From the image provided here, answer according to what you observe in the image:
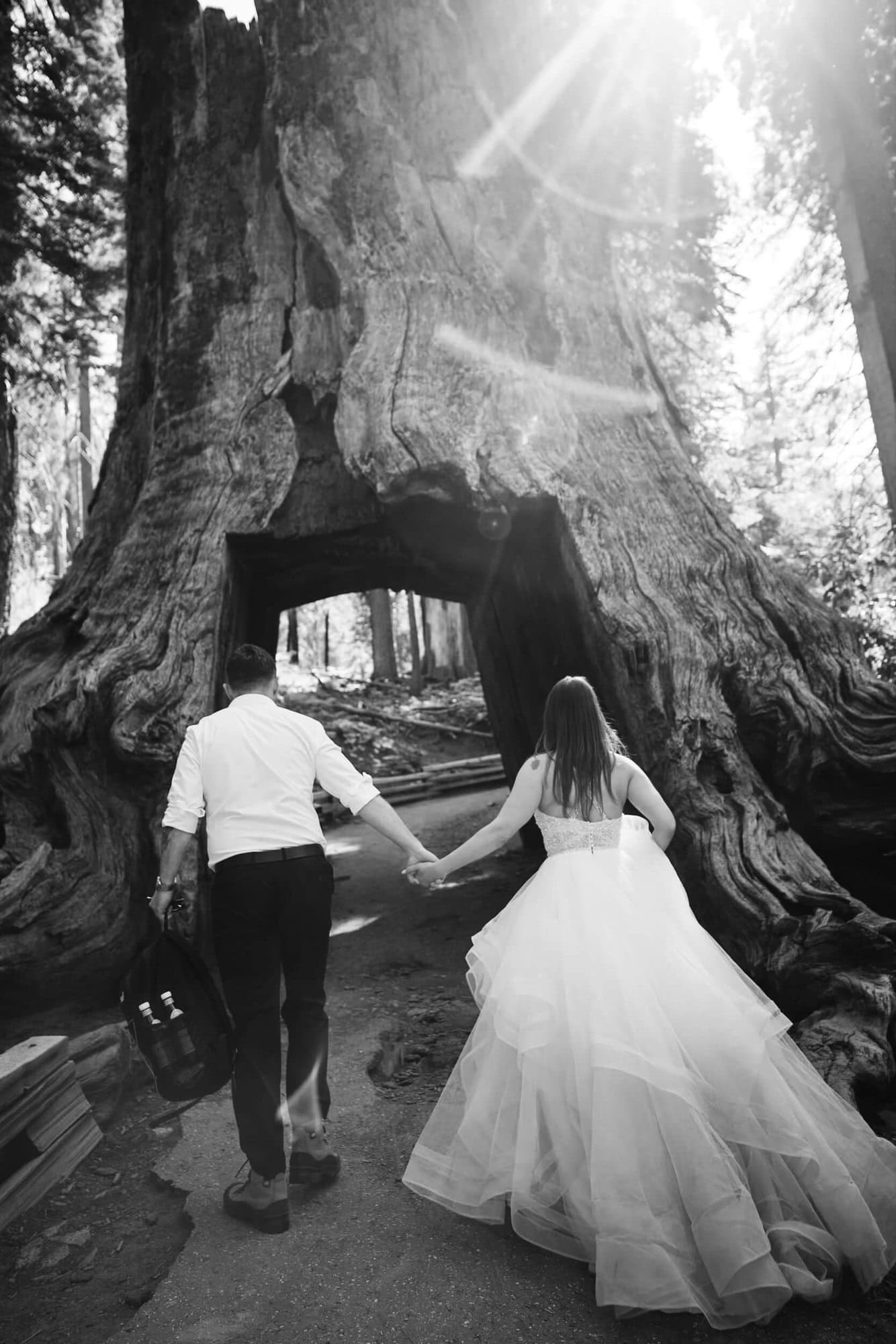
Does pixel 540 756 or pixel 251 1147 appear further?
pixel 540 756

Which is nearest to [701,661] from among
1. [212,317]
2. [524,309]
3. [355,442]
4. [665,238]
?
[355,442]

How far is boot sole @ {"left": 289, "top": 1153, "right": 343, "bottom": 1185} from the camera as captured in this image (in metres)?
3.67

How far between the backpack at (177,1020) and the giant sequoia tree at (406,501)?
6.83 feet

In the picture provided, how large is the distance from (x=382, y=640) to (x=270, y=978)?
22118 millimetres

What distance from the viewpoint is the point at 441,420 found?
22.1 ft

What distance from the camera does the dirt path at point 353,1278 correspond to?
109 inches

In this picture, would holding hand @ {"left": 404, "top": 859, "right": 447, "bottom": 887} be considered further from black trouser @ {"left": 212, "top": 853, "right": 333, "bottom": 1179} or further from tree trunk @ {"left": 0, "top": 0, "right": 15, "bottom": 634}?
tree trunk @ {"left": 0, "top": 0, "right": 15, "bottom": 634}

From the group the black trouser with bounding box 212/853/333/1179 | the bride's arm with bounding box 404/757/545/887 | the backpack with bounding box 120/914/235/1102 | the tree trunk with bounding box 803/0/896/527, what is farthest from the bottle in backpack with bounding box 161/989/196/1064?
the tree trunk with bounding box 803/0/896/527

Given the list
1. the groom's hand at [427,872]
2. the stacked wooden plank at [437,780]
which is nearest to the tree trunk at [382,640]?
the stacked wooden plank at [437,780]

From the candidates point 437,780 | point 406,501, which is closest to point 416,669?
point 437,780

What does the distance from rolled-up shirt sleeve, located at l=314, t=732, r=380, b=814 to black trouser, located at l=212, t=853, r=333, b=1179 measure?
289mm

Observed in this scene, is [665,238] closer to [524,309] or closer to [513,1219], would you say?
[524,309]

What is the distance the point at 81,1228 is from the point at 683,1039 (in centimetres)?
255

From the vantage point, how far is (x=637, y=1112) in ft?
9.83
